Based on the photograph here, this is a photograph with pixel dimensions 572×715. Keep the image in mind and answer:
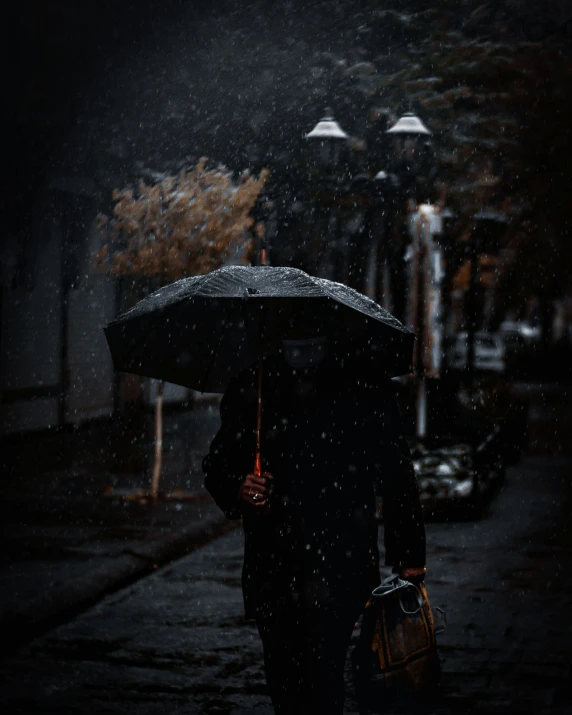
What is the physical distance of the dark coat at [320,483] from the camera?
397 cm

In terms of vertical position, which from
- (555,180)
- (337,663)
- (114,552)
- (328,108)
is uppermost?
(328,108)

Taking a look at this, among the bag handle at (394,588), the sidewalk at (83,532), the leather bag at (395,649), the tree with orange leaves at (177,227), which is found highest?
the tree with orange leaves at (177,227)

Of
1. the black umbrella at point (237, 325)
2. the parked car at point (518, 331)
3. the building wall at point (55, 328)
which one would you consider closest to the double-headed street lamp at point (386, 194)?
the building wall at point (55, 328)

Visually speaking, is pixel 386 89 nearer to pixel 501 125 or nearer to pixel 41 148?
pixel 501 125

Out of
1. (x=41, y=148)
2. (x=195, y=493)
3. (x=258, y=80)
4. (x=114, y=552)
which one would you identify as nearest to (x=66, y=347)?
(x=41, y=148)

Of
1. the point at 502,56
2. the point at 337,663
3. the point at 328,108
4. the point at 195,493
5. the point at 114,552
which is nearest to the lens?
the point at 337,663

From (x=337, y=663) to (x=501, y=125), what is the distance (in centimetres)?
1112

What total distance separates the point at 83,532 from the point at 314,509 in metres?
6.20

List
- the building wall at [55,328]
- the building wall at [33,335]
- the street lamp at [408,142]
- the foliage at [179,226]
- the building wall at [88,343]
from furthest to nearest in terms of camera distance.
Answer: the building wall at [88,343] → the building wall at [55,328] → the building wall at [33,335] → the street lamp at [408,142] → the foliage at [179,226]

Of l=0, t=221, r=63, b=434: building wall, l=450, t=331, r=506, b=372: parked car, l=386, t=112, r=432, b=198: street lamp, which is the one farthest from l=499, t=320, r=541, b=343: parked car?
l=386, t=112, r=432, b=198: street lamp

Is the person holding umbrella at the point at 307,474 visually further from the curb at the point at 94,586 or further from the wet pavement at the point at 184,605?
the curb at the point at 94,586

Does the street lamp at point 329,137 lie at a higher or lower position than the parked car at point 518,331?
higher

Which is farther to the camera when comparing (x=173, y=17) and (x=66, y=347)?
(x=66, y=347)

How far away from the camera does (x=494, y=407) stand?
1576cm
